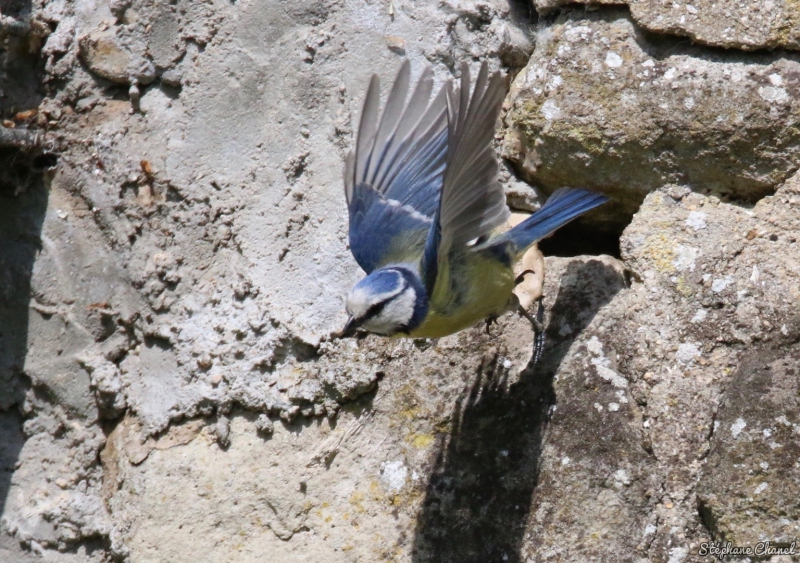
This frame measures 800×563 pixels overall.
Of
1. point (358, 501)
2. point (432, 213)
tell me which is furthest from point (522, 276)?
point (358, 501)

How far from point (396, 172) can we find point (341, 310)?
49 centimetres

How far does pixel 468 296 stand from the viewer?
252cm

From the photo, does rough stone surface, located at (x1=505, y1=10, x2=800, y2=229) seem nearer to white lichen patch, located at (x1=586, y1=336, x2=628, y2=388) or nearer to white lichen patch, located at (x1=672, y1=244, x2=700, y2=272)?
white lichen patch, located at (x1=672, y1=244, x2=700, y2=272)

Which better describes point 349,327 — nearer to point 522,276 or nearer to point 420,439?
point 420,439

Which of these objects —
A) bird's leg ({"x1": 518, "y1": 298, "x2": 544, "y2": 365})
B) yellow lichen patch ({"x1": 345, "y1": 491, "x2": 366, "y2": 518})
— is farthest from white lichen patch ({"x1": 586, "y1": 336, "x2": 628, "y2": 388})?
yellow lichen patch ({"x1": 345, "y1": 491, "x2": 366, "y2": 518})

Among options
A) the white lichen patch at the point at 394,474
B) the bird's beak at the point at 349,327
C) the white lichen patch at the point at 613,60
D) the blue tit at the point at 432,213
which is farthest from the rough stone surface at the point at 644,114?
the white lichen patch at the point at 394,474

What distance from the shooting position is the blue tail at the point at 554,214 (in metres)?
2.53

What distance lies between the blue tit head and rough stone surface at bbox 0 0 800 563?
154mm

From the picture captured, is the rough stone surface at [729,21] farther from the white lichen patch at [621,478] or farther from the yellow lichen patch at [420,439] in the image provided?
the yellow lichen patch at [420,439]

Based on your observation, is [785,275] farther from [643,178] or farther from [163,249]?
[163,249]

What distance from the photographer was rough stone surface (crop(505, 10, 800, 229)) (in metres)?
2.33

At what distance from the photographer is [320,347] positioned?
102 inches

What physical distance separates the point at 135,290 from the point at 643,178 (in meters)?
1.50

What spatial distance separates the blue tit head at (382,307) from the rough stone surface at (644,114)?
21.7 inches
